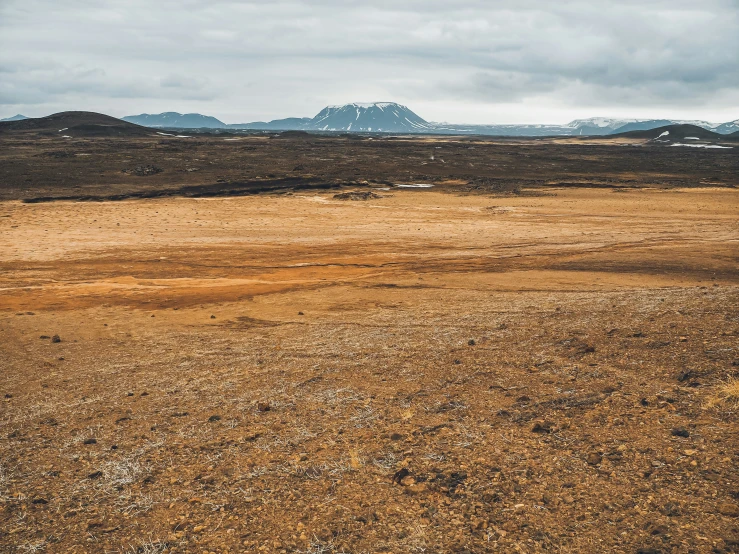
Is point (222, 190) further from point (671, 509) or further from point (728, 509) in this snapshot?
point (728, 509)

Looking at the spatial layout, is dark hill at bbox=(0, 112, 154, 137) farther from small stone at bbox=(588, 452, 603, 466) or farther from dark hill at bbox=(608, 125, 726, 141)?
dark hill at bbox=(608, 125, 726, 141)

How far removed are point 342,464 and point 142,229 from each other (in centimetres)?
2492

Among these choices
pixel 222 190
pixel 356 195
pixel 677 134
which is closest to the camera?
pixel 356 195

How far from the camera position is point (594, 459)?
21.2ft

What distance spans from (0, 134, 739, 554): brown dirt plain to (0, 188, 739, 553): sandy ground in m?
0.04

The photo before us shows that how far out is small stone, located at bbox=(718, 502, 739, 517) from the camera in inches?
207

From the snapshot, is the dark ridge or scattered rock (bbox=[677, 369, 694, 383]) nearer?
scattered rock (bbox=[677, 369, 694, 383])

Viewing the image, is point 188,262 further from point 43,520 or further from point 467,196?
point 467,196

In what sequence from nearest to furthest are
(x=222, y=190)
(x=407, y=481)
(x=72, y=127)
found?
1. (x=407, y=481)
2. (x=222, y=190)
3. (x=72, y=127)

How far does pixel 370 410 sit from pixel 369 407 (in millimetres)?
105

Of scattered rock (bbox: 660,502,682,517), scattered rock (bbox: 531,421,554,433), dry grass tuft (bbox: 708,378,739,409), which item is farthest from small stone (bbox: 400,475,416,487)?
dry grass tuft (bbox: 708,378,739,409)

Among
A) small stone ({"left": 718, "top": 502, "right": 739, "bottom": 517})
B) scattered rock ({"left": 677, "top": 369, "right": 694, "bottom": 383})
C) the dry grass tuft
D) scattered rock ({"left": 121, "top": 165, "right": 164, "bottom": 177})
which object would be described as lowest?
small stone ({"left": 718, "top": 502, "right": 739, "bottom": 517})

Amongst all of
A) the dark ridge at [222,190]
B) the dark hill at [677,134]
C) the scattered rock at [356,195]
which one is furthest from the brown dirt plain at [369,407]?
the dark hill at [677,134]

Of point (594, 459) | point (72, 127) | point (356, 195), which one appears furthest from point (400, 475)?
point (72, 127)
